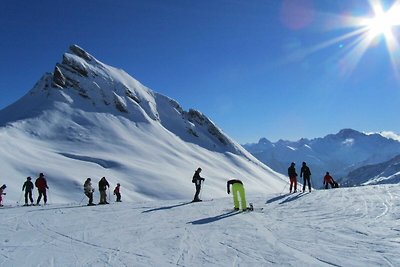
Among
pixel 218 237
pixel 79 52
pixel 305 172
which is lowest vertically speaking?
pixel 218 237

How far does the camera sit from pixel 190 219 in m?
15.5

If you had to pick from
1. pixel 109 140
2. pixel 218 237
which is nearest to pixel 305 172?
pixel 218 237

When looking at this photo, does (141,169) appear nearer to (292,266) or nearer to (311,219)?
(311,219)

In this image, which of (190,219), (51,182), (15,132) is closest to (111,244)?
(190,219)

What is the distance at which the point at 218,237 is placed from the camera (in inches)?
456

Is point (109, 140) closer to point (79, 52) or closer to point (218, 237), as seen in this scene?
point (79, 52)

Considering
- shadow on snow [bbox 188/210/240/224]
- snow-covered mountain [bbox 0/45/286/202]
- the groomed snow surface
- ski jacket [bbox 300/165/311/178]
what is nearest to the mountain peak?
snow-covered mountain [bbox 0/45/286/202]

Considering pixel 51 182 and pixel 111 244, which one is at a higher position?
pixel 51 182

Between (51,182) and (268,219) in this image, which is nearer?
(268,219)

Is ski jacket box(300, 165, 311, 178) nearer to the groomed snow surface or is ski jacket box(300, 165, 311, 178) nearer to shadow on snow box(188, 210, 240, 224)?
the groomed snow surface

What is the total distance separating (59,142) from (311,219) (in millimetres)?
65198

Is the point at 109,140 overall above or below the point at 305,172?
above

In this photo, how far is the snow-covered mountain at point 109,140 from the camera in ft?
168

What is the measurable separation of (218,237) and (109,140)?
7164 centimetres
